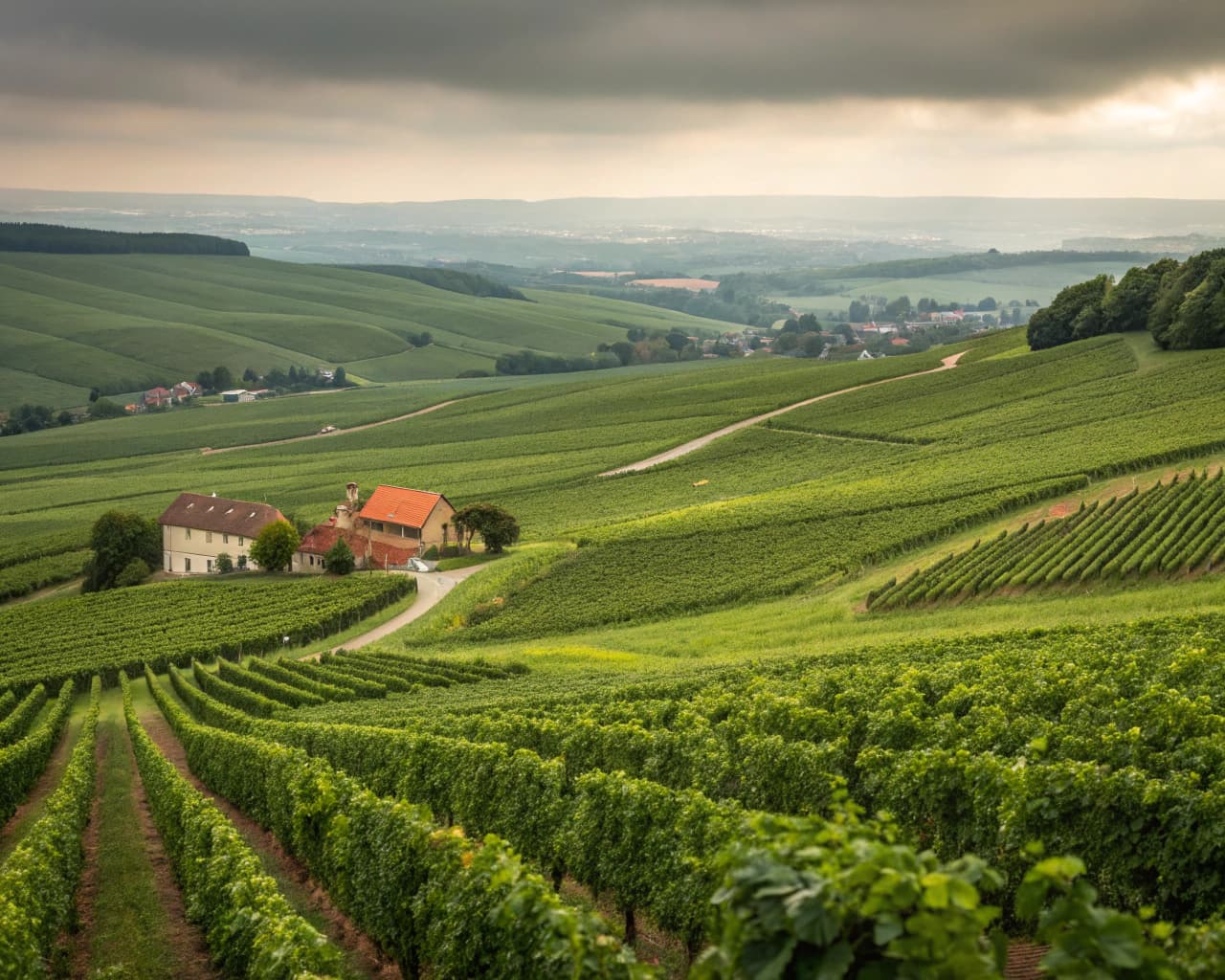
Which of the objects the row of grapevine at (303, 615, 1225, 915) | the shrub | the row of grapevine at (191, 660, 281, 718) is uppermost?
the row of grapevine at (303, 615, 1225, 915)

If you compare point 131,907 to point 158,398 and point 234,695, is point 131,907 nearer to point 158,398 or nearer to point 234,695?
point 234,695

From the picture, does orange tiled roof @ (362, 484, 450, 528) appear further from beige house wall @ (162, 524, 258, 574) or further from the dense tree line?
the dense tree line

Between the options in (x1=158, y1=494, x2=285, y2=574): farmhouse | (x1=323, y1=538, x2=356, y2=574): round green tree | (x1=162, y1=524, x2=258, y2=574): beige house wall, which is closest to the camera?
(x1=323, y1=538, x2=356, y2=574): round green tree

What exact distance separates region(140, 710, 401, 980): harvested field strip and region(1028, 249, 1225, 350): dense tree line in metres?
95.4

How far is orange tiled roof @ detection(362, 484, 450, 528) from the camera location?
275 ft

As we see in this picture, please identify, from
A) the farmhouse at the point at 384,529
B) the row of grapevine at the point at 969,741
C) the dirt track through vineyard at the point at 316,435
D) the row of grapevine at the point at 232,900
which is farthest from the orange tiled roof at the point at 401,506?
the dirt track through vineyard at the point at 316,435

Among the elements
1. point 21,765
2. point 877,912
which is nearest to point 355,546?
point 21,765

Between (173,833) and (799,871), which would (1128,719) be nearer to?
(799,871)

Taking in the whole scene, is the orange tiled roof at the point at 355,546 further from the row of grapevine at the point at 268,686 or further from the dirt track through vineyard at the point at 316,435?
the dirt track through vineyard at the point at 316,435

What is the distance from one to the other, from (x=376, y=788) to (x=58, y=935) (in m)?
7.50

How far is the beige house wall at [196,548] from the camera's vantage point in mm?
89375

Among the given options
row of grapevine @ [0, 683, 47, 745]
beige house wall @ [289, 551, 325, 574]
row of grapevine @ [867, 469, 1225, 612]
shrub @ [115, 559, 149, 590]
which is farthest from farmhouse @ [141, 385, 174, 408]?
row of grapevine @ [867, 469, 1225, 612]

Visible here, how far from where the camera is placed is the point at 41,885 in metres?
19.0

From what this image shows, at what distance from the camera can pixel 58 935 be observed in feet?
64.3
